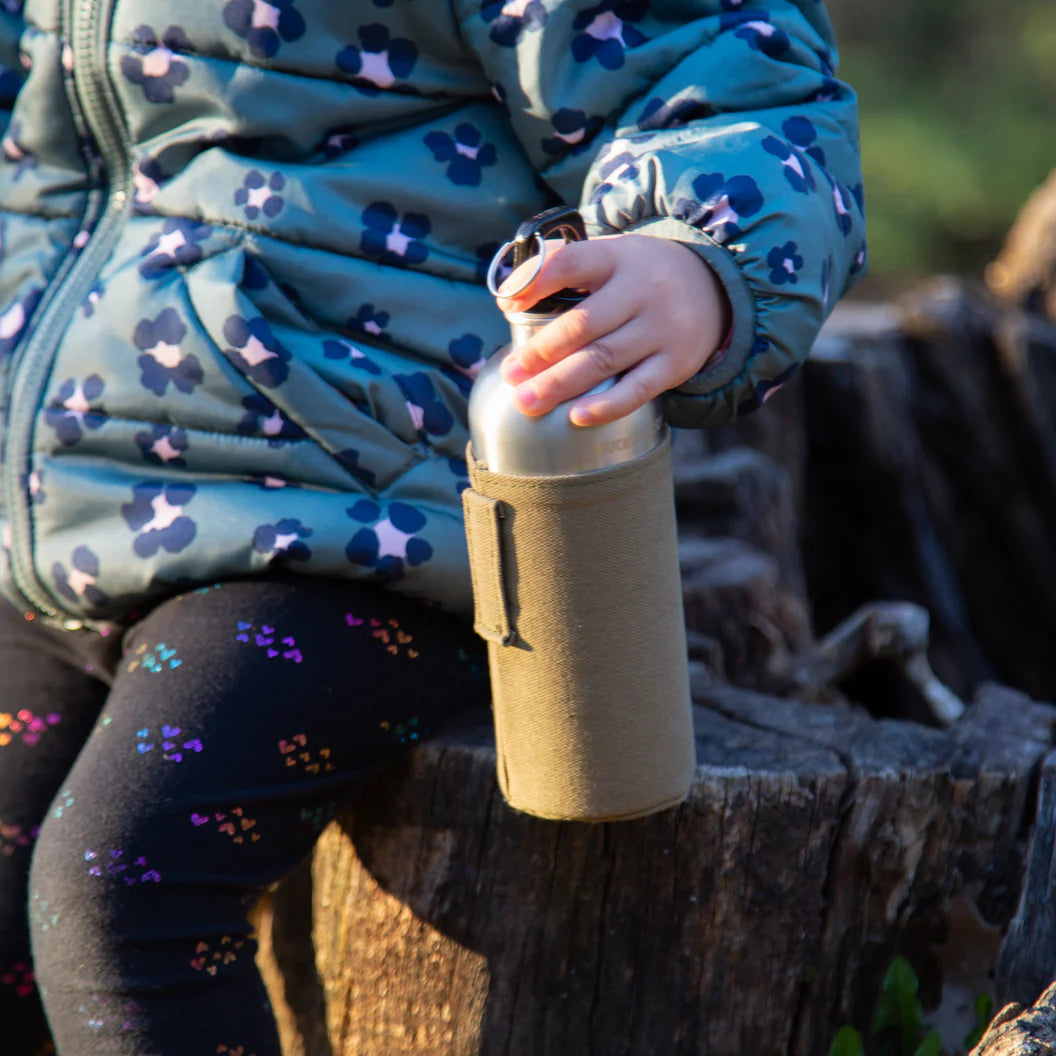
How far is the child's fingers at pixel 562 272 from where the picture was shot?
3.40ft

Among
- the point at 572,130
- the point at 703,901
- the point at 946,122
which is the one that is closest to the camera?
the point at 572,130

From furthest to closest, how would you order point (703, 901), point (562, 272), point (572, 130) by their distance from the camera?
1. point (703, 901)
2. point (572, 130)
3. point (562, 272)

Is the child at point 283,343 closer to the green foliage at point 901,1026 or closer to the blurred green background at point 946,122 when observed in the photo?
the green foliage at point 901,1026

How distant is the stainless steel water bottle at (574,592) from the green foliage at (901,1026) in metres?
0.42

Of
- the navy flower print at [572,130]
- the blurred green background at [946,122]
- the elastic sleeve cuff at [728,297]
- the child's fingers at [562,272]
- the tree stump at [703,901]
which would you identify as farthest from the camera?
the blurred green background at [946,122]

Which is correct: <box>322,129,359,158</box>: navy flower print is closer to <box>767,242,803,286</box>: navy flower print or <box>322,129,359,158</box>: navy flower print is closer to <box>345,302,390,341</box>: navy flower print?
<box>345,302,390,341</box>: navy flower print

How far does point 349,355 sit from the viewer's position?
1.27 metres

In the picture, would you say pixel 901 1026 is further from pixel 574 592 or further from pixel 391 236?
pixel 391 236

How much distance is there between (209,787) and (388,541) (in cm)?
28

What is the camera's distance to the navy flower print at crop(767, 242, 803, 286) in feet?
3.75

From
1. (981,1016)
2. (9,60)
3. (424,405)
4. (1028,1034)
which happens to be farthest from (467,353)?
(981,1016)

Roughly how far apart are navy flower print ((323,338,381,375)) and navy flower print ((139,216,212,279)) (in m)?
0.16

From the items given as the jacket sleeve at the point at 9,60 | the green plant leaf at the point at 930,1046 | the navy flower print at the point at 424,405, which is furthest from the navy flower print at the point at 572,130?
the green plant leaf at the point at 930,1046

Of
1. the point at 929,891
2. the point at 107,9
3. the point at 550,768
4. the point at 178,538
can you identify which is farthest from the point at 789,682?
the point at 107,9
